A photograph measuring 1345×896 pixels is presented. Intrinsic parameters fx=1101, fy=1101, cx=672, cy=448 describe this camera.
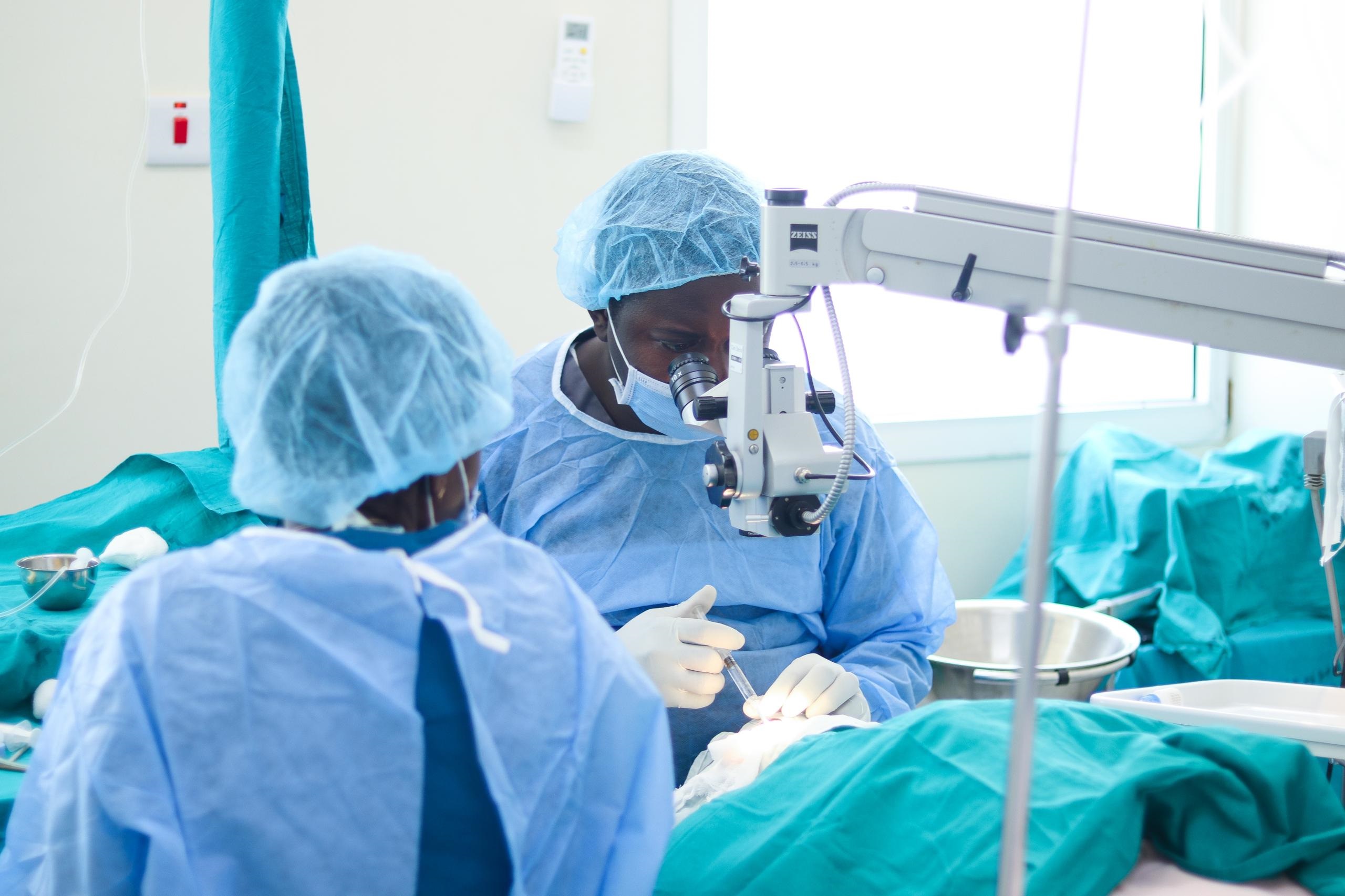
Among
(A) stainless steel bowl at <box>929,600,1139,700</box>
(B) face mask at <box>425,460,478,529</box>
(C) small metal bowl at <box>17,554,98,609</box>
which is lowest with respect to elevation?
(A) stainless steel bowl at <box>929,600,1139,700</box>

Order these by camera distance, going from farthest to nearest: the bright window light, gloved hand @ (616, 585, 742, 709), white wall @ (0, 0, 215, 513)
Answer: the bright window light → white wall @ (0, 0, 215, 513) → gloved hand @ (616, 585, 742, 709)

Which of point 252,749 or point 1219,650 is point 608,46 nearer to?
point 1219,650

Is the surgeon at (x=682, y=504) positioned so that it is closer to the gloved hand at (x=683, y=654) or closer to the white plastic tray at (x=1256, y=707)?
the gloved hand at (x=683, y=654)

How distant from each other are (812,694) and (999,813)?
0.49 meters

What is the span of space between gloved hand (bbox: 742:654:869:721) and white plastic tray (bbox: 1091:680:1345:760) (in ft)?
1.12

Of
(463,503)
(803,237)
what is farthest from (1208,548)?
(463,503)

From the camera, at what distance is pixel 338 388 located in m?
0.88

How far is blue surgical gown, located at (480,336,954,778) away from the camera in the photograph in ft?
5.25

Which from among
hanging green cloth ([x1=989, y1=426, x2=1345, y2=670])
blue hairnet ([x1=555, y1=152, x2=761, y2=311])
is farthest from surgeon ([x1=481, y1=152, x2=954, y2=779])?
hanging green cloth ([x1=989, y1=426, x2=1345, y2=670])

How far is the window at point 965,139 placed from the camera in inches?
117

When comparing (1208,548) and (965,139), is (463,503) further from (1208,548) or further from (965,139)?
(965,139)

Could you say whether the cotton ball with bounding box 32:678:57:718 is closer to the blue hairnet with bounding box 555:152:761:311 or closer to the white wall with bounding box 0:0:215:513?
the blue hairnet with bounding box 555:152:761:311

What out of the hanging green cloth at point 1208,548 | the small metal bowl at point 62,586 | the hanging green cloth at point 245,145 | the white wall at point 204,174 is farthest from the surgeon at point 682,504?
the hanging green cloth at point 1208,548

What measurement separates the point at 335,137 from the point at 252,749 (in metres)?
2.03
